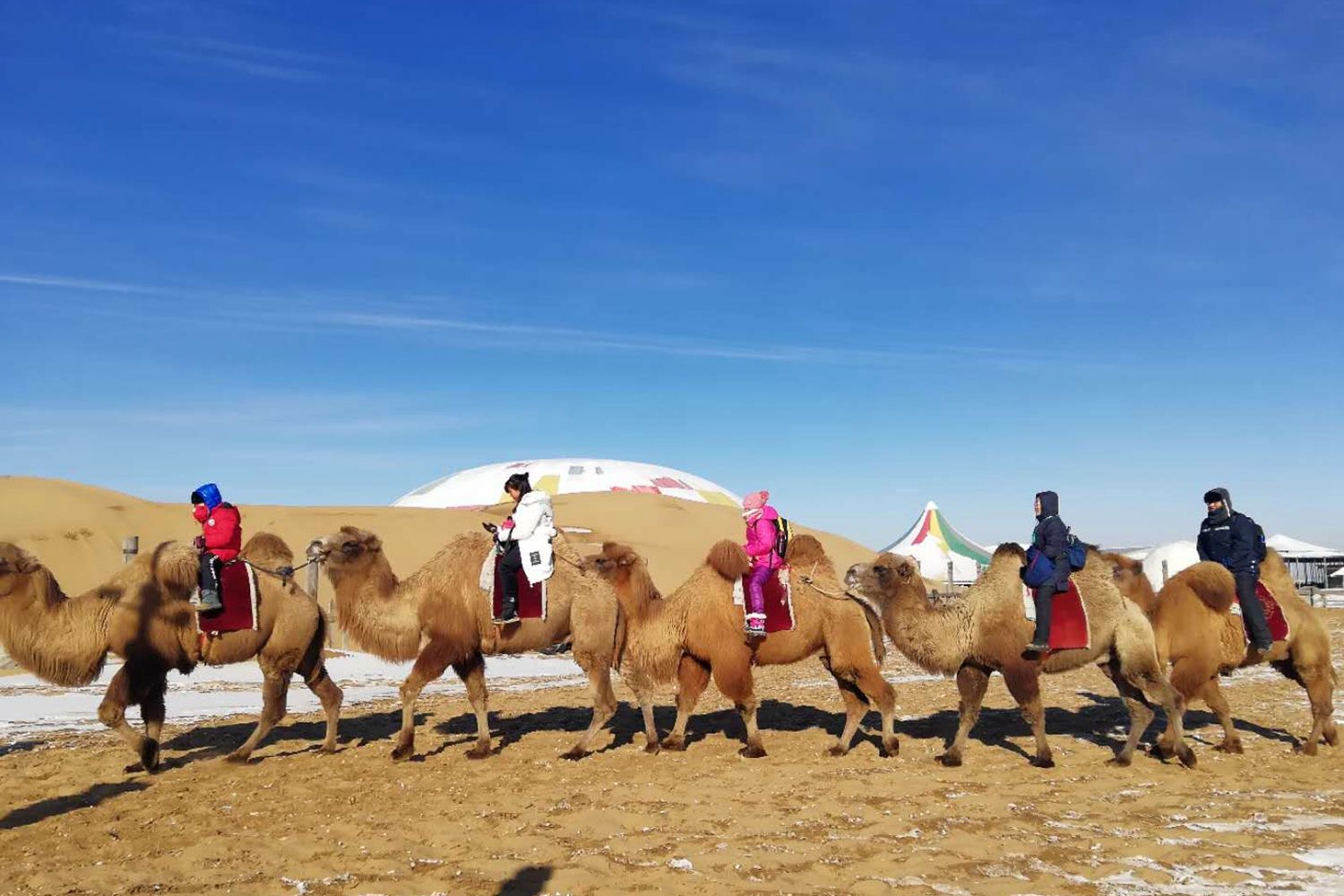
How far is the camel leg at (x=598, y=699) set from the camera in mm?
9531

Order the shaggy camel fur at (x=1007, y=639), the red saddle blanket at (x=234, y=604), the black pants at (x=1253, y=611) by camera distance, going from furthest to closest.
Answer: the black pants at (x=1253, y=611), the red saddle blanket at (x=234, y=604), the shaggy camel fur at (x=1007, y=639)

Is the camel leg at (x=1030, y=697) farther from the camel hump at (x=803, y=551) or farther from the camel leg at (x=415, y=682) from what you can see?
the camel leg at (x=415, y=682)

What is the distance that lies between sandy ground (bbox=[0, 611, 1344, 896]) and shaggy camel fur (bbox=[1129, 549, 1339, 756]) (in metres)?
0.42

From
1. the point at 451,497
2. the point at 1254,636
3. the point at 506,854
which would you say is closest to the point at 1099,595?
the point at 1254,636

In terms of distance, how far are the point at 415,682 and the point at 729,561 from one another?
3.00 m

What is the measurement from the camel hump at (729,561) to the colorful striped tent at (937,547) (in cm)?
4558

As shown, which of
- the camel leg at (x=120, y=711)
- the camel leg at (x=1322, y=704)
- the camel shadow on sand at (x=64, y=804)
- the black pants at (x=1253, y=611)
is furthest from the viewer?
the camel leg at (x=1322, y=704)

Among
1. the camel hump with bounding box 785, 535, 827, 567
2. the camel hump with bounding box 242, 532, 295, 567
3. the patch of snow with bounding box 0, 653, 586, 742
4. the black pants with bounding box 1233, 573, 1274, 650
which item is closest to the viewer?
the black pants with bounding box 1233, 573, 1274, 650

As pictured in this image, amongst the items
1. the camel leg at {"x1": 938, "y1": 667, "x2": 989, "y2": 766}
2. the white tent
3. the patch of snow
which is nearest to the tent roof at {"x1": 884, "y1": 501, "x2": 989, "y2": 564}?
the white tent

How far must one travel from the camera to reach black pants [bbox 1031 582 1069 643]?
862cm

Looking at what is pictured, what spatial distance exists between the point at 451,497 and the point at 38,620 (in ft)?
167

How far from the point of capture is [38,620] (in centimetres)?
859

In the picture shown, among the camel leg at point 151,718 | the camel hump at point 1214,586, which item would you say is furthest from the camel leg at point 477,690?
the camel hump at point 1214,586

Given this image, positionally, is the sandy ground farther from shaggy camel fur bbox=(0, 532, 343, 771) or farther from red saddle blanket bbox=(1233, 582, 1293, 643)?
red saddle blanket bbox=(1233, 582, 1293, 643)
